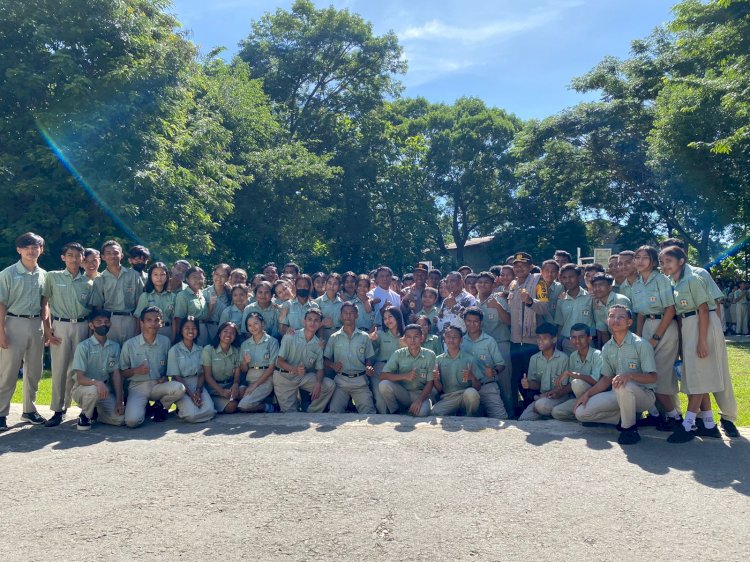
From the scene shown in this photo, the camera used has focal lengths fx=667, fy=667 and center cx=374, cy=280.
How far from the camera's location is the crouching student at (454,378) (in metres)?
7.23

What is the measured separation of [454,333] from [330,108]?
24.2 m

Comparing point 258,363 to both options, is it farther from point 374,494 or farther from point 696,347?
point 696,347

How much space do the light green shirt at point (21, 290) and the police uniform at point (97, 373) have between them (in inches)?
25.4

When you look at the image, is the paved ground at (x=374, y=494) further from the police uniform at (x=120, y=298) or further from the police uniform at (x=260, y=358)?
the police uniform at (x=120, y=298)

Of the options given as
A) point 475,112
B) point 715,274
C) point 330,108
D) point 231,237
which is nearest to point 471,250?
point 475,112

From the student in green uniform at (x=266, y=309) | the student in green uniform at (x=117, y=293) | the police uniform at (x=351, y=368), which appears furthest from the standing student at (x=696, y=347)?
the student in green uniform at (x=117, y=293)

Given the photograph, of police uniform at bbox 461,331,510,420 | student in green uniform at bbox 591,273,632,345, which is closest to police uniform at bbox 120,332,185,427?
police uniform at bbox 461,331,510,420

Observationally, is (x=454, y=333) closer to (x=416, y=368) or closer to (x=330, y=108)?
(x=416, y=368)

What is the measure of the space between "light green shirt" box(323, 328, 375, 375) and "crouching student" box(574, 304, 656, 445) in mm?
2484

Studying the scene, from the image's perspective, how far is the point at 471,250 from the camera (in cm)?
4216

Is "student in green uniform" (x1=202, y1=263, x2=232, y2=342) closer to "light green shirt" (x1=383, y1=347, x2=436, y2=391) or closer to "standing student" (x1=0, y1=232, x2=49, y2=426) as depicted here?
"standing student" (x1=0, y1=232, x2=49, y2=426)

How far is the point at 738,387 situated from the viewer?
31.0ft

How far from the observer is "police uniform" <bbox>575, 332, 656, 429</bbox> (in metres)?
6.02

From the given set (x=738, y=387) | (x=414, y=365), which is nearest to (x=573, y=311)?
(x=414, y=365)
